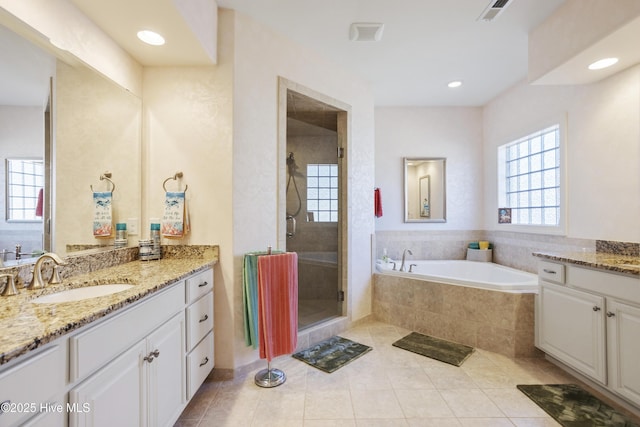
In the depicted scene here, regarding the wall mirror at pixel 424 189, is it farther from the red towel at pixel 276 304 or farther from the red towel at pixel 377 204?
the red towel at pixel 276 304

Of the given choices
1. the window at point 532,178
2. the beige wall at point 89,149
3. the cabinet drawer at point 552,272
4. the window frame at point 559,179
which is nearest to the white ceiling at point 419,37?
the window frame at point 559,179

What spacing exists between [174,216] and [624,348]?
9.36 ft

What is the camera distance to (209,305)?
1.92 m

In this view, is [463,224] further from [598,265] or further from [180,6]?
[180,6]

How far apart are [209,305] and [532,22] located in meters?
3.11

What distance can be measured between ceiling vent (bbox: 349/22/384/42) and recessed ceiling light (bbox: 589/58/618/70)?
1.54 m

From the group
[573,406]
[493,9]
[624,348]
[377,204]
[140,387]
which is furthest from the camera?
[377,204]

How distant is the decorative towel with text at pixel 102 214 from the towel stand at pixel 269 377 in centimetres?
105

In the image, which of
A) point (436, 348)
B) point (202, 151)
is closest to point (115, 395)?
point (202, 151)

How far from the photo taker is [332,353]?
2412 millimetres

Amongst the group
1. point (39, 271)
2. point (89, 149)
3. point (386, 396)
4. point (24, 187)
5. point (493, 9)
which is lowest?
point (386, 396)

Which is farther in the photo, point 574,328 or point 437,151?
point 437,151

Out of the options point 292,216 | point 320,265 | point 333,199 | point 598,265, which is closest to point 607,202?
point 598,265

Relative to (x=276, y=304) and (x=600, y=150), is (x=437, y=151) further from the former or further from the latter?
(x=276, y=304)
